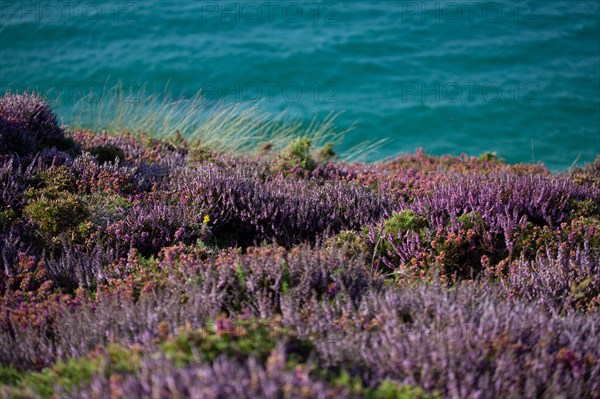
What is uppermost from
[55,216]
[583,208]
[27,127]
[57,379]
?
[27,127]

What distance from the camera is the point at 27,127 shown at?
6516mm

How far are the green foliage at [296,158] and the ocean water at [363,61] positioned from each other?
747 centimetres

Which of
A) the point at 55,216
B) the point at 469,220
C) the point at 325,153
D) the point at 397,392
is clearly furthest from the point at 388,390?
the point at 325,153

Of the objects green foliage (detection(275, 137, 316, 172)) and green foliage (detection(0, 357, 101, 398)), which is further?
green foliage (detection(275, 137, 316, 172))

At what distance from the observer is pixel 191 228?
16.5ft

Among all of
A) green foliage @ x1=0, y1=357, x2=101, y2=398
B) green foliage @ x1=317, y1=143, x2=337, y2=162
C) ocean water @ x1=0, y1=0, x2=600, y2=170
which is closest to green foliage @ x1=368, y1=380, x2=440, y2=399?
green foliage @ x1=0, y1=357, x2=101, y2=398

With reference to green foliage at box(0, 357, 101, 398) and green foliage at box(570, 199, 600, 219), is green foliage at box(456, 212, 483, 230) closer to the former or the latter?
green foliage at box(570, 199, 600, 219)

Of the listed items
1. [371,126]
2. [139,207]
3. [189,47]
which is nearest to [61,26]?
[189,47]

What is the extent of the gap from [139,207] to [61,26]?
1483 centimetres

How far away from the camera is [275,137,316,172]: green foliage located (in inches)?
278

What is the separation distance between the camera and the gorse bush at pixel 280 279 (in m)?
2.71

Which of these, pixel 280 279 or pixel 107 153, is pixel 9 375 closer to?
pixel 280 279

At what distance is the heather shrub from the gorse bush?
0.02 meters

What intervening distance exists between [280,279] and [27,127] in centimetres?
425
